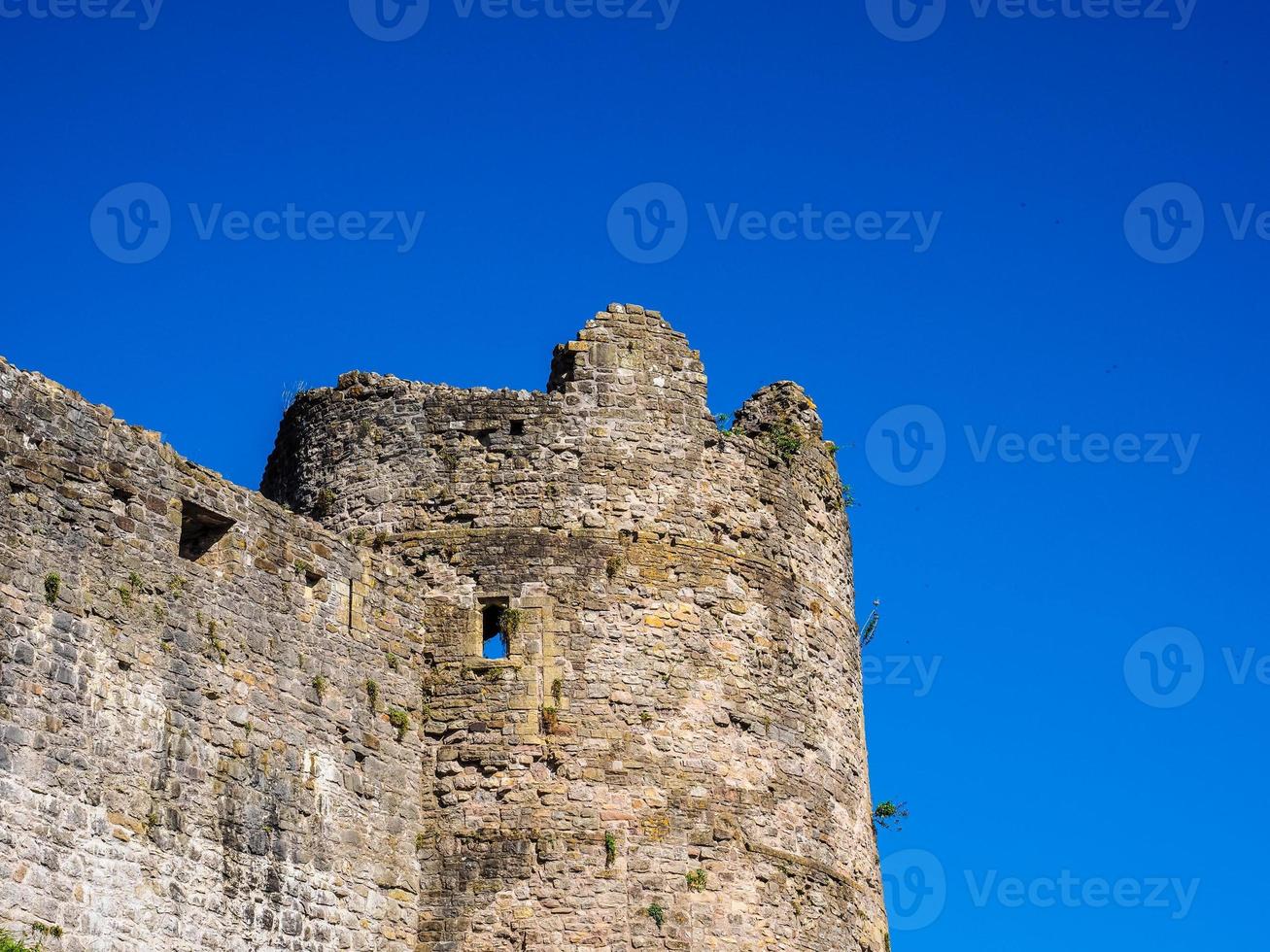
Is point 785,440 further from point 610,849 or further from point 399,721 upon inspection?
point 399,721

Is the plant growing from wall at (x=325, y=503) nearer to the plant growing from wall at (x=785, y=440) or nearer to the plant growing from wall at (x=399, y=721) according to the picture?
the plant growing from wall at (x=399, y=721)

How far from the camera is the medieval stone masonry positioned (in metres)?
18.1

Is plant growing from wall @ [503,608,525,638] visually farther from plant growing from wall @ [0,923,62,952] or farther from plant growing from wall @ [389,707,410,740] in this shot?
plant growing from wall @ [0,923,62,952]

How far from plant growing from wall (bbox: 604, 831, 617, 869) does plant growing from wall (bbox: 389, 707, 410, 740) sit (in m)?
2.33

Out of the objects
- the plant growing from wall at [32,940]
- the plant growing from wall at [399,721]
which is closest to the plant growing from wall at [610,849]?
the plant growing from wall at [399,721]

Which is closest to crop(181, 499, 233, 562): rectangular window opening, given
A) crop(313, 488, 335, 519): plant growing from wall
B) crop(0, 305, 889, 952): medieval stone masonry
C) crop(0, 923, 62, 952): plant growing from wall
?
→ crop(0, 305, 889, 952): medieval stone masonry

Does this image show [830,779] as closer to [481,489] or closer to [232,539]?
[481,489]

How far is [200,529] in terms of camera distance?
66.5 feet

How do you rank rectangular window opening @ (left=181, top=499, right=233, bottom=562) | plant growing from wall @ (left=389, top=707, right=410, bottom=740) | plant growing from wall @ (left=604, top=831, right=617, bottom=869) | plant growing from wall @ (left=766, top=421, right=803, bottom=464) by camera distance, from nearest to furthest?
rectangular window opening @ (left=181, top=499, right=233, bottom=562), plant growing from wall @ (left=604, top=831, right=617, bottom=869), plant growing from wall @ (left=389, top=707, right=410, bottom=740), plant growing from wall @ (left=766, top=421, right=803, bottom=464)

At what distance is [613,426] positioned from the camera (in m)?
23.2

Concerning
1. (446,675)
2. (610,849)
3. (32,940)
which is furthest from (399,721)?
(32,940)

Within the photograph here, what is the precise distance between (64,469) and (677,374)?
25.6 ft

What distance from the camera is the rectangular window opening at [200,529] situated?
20016 mm

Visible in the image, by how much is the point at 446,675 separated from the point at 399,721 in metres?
0.77
